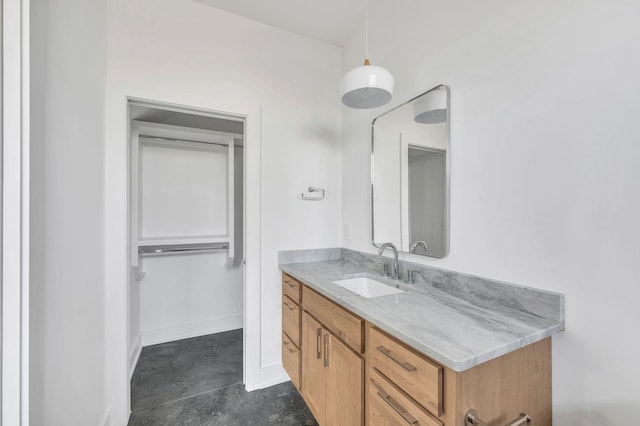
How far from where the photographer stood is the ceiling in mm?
1956

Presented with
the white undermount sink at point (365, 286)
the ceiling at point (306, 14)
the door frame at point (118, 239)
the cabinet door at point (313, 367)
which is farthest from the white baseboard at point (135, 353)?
the ceiling at point (306, 14)

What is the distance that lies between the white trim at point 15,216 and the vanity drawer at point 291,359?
1326 mm

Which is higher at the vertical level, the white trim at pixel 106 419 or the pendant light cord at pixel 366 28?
the pendant light cord at pixel 366 28

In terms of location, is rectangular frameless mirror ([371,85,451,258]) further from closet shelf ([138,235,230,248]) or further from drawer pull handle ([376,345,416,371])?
closet shelf ([138,235,230,248])

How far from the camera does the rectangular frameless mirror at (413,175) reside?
151 centimetres

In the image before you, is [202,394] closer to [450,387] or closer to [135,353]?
[135,353]

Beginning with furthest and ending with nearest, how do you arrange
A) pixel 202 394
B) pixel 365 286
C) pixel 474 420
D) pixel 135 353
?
1. pixel 135 353
2. pixel 202 394
3. pixel 365 286
4. pixel 474 420

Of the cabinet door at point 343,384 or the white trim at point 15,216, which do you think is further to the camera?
the cabinet door at point 343,384

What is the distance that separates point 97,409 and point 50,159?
1.44m

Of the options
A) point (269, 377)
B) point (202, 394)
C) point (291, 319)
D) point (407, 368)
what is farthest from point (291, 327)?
point (407, 368)

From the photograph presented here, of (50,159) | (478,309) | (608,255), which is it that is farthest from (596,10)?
(50,159)

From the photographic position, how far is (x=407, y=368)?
0.96 meters

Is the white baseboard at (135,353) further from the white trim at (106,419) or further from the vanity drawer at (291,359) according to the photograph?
the vanity drawer at (291,359)

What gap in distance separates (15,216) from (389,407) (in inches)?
55.5
